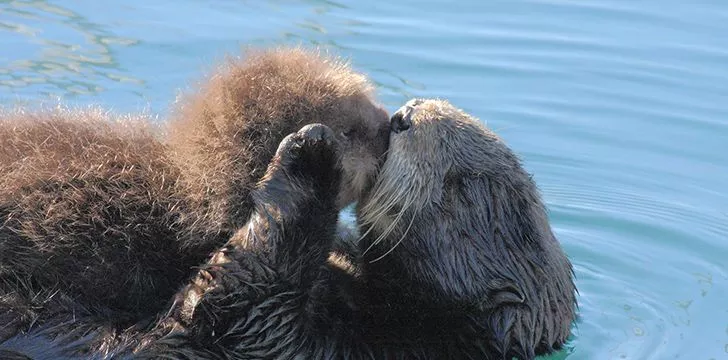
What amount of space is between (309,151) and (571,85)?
4.40m

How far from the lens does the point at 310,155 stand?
4316 mm

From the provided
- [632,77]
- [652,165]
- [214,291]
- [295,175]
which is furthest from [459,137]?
[632,77]

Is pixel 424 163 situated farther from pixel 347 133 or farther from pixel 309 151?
pixel 309 151

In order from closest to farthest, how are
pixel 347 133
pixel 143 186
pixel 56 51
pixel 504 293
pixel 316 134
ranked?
1. pixel 316 134
2. pixel 143 186
3. pixel 347 133
4. pixel 504 293
5. pixel 56 51

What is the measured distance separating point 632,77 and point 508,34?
1.04 metres

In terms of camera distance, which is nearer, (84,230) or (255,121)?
(84,230)

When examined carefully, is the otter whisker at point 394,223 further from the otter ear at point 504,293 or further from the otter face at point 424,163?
the otter ear at point 504,293

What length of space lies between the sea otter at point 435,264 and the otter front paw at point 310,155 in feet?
0.04

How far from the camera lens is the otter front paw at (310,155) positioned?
429 centimetres

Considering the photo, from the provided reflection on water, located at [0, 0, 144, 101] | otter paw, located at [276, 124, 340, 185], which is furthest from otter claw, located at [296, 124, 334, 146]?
reflection on water, located at [0, 0, 144, 101]

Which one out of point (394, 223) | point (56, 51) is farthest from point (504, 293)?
point (56, 51)

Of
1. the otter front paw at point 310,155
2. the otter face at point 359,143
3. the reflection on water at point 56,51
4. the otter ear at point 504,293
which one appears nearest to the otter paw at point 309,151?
the otter front paw at point 310,155

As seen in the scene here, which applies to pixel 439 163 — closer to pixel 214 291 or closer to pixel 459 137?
pixel 459 137

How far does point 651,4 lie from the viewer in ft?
32.0
